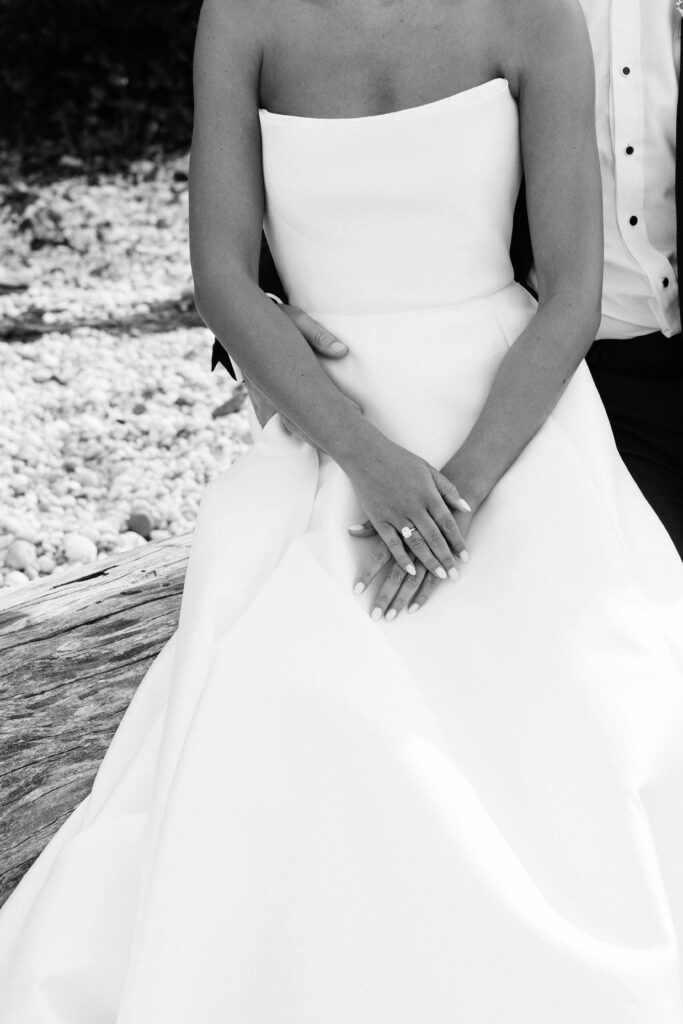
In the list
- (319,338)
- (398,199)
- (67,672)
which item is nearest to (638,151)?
(398,199)

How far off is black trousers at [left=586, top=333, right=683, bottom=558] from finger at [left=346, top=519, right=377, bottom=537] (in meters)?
0.68

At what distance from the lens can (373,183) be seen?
1851 mm

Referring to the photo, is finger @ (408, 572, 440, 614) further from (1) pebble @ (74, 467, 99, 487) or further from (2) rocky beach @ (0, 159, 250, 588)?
(1) pebble @ (74, 467, 99, 487)

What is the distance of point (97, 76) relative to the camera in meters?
6.99

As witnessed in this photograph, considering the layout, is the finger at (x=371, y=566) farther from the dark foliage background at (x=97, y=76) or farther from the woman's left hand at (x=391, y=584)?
the dark foliage background at (x=97, y=76)

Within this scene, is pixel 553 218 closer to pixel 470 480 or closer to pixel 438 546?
pixel 470 480

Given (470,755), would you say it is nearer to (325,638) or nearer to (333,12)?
(325,638)

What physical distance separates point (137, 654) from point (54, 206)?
14.3 ft

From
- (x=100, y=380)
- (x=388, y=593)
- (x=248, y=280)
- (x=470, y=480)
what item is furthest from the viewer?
(x=100, y=380)

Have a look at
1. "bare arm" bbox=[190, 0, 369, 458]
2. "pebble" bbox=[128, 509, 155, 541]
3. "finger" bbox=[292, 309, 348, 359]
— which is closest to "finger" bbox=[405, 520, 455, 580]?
"bare arm" bbox=[190, 0, 369, 458]

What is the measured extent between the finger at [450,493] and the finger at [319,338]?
0.28 meters

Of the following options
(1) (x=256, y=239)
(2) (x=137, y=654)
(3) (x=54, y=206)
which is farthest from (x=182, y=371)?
(1) (x=256, y=239)

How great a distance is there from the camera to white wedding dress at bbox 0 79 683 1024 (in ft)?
4.26

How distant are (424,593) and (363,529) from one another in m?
0.14
